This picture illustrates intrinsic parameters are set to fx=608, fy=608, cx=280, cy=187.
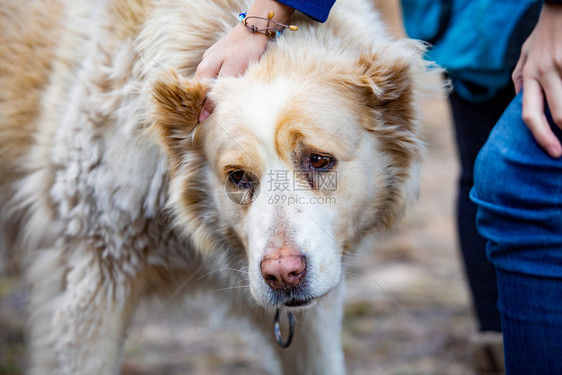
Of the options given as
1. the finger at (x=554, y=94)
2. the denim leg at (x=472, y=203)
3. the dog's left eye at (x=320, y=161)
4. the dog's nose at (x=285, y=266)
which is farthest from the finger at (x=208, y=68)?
the denim leg at (x=472, y=203)

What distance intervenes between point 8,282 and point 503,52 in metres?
3.65

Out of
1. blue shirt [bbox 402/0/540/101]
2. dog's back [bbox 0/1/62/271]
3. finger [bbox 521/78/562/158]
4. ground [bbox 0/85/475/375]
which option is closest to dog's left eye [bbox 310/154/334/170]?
finger [bbox 521/78/562/158]

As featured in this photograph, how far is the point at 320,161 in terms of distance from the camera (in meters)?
1.85

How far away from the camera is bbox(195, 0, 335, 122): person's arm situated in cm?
184

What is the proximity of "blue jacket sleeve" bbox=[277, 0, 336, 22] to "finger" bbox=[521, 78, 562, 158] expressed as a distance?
0.62m

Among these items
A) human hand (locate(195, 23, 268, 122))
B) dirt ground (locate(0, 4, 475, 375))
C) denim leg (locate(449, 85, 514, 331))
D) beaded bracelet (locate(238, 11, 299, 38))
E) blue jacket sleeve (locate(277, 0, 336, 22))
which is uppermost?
blue jacket sleeve (locate(277, 0, 336, 22))

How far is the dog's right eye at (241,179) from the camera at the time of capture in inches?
74.5

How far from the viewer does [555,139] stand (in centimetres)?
148

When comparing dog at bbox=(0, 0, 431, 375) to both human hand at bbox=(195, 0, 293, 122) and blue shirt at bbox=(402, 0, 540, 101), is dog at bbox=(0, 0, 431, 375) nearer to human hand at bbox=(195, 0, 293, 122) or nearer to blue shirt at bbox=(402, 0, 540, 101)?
human hand at bbox=(195, 0, 293, 122)

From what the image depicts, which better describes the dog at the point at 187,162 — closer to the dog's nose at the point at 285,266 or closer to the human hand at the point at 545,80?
the dog's nose at the point at 285,266

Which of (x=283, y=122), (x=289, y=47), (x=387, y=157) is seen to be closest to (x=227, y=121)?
(x=283, y=122)

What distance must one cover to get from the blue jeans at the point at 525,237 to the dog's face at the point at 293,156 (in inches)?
17.4

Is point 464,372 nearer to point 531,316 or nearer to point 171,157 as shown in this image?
point 531,316

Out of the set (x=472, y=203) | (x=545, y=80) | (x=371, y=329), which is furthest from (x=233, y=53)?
(x=371, y=329)
